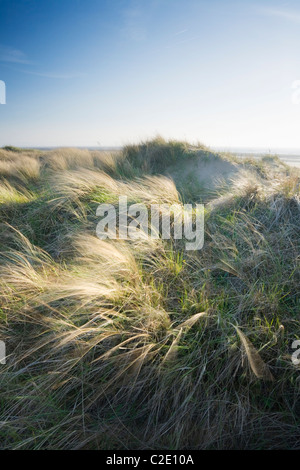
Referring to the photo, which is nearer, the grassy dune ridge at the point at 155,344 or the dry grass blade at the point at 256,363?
the grassy dune ridge at the point at 155,344

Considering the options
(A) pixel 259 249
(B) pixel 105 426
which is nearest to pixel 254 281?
(A) pixel 259 249

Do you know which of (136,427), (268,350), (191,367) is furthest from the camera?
(268,350)

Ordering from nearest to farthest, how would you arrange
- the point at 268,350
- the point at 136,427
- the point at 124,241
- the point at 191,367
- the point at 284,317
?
the point at 136,427, the point at 191,367, the point at 268,350, the point at 284,317, the point at 124,241

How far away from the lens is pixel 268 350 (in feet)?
5.76

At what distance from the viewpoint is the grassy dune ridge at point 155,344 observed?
4.80 ft

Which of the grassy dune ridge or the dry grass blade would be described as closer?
the grassy dune ridge

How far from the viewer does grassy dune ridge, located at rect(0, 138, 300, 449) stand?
1464 mm

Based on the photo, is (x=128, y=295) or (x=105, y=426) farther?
(x=128, y=295)

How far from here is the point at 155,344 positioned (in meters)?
1.70

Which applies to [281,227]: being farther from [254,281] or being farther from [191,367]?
[191,367]

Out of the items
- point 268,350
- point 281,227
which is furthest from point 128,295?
point 281,227

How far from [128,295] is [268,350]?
0.97 meters
